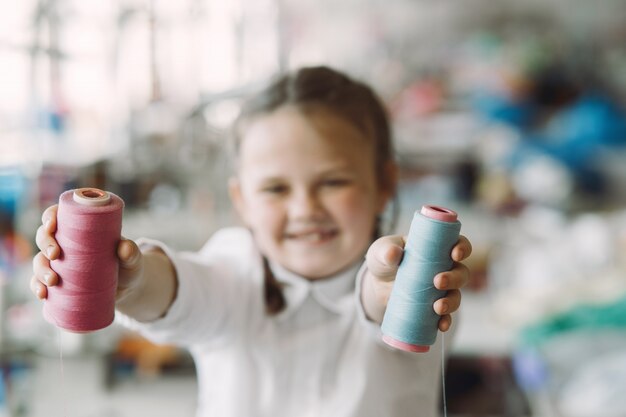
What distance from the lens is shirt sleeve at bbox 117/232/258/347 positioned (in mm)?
399

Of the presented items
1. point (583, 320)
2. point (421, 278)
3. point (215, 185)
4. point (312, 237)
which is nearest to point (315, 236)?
point (312, 237)

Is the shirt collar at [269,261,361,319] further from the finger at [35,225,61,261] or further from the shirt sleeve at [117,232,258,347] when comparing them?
the finger at [35,225,61,261]

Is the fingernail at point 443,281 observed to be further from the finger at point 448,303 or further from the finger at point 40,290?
the finger at point 40,290

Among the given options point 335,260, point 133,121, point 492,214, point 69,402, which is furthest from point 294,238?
point 492,214

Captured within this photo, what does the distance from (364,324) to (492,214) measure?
146 cm

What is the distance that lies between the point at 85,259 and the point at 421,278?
143mm

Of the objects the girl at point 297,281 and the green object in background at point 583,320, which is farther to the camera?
the green object in background at point 583,320

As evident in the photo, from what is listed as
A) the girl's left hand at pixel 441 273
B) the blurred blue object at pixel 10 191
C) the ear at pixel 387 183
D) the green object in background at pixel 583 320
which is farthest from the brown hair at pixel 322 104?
the green object in background at pixel 583 320

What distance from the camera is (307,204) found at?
0.36 meters

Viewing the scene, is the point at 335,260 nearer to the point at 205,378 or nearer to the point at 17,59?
the point at 205,378

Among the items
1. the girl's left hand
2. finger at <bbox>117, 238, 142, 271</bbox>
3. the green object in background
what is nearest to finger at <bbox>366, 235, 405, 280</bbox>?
the girl's left hand

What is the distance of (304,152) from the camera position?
369mm

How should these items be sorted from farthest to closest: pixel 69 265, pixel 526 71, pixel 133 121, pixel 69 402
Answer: pixel 526 71 → pixel 133 121 → pixel 69 402 → pixel 69 265

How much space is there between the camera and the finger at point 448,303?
0.28 m
